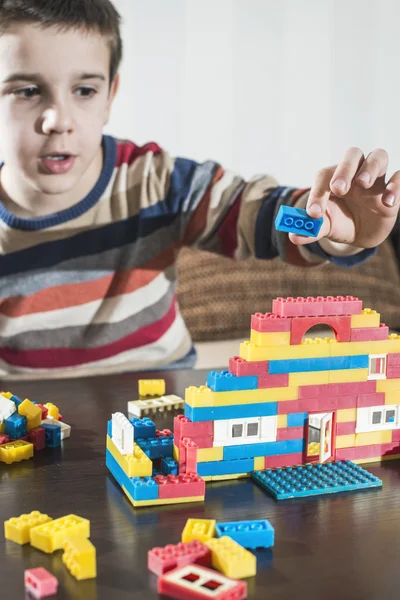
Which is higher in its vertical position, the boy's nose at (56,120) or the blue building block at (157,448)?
the boy's nose at (56,120)

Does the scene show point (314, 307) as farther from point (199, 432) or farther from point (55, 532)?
point (55, 532)

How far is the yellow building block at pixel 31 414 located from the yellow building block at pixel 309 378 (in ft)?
0.92

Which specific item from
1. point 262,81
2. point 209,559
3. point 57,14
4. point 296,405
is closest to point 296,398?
point 296,405

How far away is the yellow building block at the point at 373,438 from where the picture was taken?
2.40ft

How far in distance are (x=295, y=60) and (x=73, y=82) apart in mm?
942

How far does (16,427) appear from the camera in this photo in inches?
30.0

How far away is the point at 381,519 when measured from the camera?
60cm

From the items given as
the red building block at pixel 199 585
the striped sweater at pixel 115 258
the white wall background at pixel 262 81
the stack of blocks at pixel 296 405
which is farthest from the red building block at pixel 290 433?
the white wall background at pixel 262 81

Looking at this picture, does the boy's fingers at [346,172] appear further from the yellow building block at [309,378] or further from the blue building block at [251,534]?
the blue building block at [251,534]

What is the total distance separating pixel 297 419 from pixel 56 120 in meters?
0.73

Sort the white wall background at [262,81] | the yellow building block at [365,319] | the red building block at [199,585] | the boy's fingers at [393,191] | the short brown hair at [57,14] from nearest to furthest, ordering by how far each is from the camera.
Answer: the red building block at [199,585] → the yellow building block at [365,319] → the boy's fingers at [393,191] → the short brown hair at [57,14] → the white wall background at [262,81]

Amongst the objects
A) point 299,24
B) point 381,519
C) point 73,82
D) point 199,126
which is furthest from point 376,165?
point 299,24

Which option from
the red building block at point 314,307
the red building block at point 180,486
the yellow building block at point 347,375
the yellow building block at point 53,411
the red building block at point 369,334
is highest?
the red building block at point 314,307

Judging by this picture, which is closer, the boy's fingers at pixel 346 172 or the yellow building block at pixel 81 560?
the yellow building block at pixel 81 560
